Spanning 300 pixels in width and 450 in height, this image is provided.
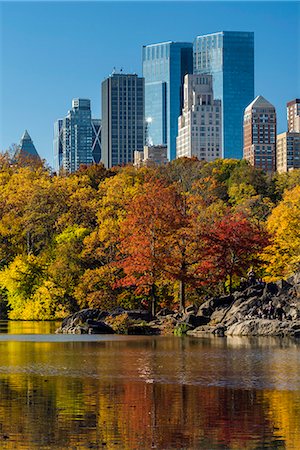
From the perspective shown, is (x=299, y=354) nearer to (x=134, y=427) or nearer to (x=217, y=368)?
(x=217, y=368)

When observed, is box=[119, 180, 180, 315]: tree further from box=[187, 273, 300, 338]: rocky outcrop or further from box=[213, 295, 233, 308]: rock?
box=[187, 273, 300, 338]: rocky outcrop

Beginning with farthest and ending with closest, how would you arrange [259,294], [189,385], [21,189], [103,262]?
[21,189] → [103,262] → [259,294] → [189,385]

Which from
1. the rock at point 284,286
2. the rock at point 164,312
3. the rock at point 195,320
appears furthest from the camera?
the rock at point 164,312

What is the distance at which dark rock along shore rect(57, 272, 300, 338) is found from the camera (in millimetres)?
46156

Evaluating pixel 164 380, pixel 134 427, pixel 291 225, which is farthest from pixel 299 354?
pixel 291 225

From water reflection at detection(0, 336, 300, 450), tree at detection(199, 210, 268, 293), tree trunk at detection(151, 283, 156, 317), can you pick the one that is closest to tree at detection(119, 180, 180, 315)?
tree trunk at detection(151, 283, 156, 317)

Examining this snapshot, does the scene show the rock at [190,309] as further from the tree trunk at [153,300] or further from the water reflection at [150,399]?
the water reflection at [150,399]

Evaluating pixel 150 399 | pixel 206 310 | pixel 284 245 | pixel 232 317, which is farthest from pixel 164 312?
pixel 150 399

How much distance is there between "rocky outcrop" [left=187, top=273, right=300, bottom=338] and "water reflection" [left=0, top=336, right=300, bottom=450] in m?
8.45

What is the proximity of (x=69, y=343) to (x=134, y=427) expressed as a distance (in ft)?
74.3

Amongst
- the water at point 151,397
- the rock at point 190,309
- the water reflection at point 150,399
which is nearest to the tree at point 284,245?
the rock at point 190,309

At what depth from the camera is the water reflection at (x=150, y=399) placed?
18.3 m

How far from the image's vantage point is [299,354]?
1375 inches

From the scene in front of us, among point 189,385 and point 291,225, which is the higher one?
point 291,225
